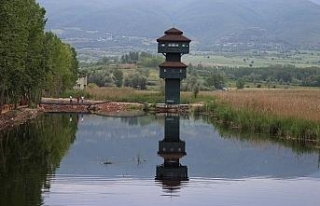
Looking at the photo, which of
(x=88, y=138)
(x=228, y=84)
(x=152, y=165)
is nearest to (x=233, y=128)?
(x=88, y=138)

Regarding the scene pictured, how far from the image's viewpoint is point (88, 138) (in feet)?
124

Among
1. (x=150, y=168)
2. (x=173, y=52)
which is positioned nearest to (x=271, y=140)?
(x=150, y=168)

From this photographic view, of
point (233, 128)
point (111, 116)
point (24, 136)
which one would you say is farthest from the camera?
point (111, 116)

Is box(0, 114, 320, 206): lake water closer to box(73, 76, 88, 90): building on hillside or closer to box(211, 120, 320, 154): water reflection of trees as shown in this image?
box(211, 120, 320, 154): water reflection of trees

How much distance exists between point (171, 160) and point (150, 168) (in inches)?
110

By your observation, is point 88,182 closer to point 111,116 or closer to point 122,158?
point 122,158

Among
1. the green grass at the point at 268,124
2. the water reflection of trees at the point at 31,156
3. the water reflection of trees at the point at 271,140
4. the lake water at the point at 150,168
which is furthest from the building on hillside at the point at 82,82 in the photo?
the water reflection of trees at the point at 271,140

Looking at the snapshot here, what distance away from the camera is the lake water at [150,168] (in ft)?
66.6

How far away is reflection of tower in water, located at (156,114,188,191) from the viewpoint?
23656mm

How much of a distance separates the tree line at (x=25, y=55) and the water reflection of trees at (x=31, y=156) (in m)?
2.99

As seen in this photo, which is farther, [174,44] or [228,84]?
[228,84]

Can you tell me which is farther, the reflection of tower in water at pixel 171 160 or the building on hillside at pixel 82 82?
the building on hillside at pixel 82 82

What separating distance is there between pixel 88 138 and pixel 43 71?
14974 mm

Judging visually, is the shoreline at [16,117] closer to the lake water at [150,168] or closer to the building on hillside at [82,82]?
the lake water at [150,168]
